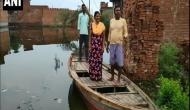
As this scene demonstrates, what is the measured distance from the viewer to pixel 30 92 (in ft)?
38.7

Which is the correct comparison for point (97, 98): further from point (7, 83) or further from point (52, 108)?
point (7, 83)

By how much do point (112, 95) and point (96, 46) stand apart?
1.41m

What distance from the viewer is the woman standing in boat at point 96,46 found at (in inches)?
366

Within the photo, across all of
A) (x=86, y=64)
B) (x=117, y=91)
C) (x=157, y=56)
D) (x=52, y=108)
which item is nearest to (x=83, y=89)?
(x=117, y=91)

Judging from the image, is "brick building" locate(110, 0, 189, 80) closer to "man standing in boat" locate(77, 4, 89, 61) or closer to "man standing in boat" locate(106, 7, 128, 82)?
"man standing in boat" locate(106, 7, 128, 82)

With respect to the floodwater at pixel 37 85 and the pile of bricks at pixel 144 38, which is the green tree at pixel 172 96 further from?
the floodwater at pixel 37 85

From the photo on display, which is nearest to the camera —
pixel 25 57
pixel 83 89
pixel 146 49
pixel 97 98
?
pixel 97 98

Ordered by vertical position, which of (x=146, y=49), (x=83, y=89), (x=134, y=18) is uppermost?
(x=134, y=18)

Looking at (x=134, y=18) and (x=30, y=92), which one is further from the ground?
(x=134, y=18)

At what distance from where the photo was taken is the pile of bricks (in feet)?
33.0

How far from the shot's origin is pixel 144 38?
10141mm

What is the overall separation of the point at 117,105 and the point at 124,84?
74.9 inches

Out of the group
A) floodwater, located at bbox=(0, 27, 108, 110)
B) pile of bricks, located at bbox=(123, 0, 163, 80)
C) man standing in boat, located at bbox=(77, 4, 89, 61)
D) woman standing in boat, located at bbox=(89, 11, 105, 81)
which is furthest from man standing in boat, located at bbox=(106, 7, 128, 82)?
man standing in boat, located at bbox=(77, 4, 89, 61)

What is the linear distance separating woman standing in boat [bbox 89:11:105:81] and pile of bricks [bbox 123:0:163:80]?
120cm
